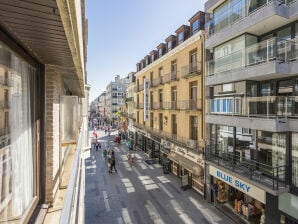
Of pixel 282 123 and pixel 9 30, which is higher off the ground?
pixel 9 30

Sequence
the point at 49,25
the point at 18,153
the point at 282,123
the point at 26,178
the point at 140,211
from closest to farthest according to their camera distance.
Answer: the point at 49,25 → the point at 18,153 → the point at 26,178 → the point at 282,123 → the point at 140,211

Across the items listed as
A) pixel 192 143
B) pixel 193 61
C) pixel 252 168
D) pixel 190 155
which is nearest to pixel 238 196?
pixel 252 168

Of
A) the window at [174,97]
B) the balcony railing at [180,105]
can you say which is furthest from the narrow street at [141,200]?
the window at [174,97]

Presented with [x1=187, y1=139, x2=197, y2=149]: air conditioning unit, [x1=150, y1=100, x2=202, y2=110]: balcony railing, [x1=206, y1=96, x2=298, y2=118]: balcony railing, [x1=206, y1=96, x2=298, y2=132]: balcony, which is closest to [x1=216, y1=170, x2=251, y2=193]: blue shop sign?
[x1=187, y1=139, x2=197, y2=149]: air conditioning unit

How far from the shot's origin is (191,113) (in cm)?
1686

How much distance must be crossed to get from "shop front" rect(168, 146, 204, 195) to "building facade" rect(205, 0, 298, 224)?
1217mm

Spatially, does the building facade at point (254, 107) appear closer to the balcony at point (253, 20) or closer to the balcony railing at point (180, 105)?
the balcony at point (253, 20)

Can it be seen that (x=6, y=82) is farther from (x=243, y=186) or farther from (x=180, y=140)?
(x=180, y=140)

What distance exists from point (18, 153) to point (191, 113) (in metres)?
15.4

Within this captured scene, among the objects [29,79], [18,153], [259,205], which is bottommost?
[259,205]

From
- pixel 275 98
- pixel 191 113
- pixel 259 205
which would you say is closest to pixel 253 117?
pixel 275 98

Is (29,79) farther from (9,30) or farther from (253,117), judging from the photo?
(253,117)

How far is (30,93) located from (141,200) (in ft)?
45.0

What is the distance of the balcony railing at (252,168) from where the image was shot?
921cm
